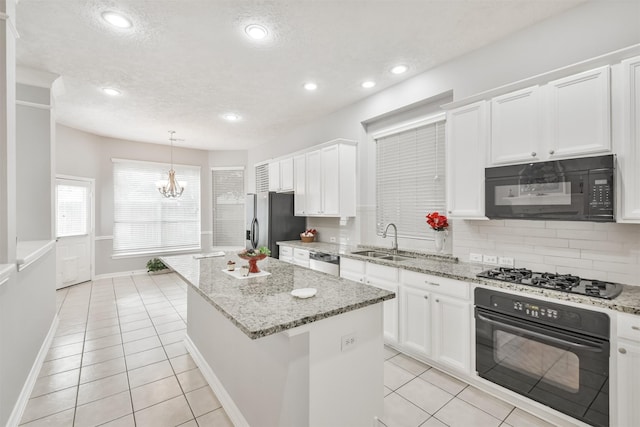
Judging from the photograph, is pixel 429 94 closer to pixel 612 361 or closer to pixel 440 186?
pixel 440 186

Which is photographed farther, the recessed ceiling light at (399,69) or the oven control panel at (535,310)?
the recessed ceiling light at (399,69)

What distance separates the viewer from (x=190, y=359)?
293 cm

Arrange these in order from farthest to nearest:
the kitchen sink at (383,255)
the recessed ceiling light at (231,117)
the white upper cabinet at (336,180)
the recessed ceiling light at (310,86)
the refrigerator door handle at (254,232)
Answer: the refrigerator door handle at (254,232) < the recessed ceiling light at (231,117) < the white upper cabinet at (336,180) < the recessed ceiling light at (310,86) < the kitchen sink at (383,255)

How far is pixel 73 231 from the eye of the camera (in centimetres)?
564

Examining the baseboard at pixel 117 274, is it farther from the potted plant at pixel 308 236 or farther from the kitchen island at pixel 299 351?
the kitchen island at pixel 299 351

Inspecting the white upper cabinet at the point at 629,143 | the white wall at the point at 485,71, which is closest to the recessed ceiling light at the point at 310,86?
the white wall at the point at 485,71

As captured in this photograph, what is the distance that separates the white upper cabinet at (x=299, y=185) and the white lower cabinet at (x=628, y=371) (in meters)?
3.80

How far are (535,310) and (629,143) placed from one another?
121cm

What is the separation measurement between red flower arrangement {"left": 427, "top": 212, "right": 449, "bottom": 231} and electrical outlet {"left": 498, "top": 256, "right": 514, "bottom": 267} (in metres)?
0.62

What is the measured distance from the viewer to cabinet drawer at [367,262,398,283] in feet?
9.59

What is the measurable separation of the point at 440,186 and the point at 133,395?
3.49 meters

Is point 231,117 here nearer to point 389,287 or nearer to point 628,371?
point 389,287

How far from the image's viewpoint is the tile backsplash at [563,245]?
204cm

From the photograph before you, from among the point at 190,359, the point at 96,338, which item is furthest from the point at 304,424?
the point at 96,338
